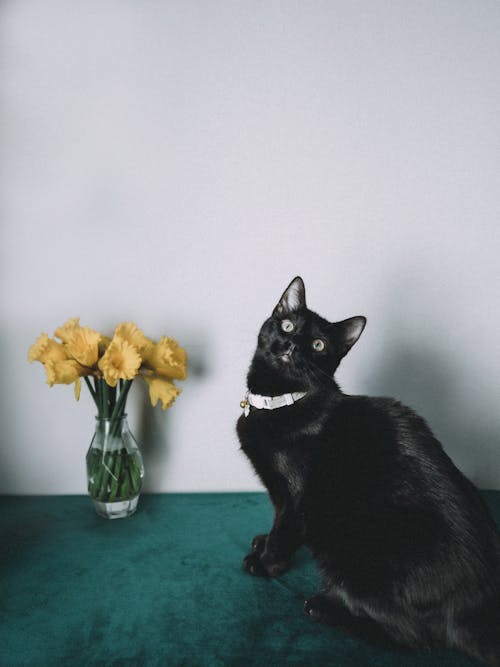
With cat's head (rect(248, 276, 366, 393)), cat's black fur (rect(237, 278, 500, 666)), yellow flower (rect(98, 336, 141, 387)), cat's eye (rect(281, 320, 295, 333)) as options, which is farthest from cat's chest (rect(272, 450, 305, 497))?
yellow flower (rect(98, 336, 141, 387))

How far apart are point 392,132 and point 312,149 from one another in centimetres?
23

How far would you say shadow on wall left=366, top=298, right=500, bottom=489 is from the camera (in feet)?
4.61

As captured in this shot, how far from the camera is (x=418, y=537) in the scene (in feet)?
2.71

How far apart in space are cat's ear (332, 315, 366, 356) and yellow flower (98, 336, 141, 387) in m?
0.47

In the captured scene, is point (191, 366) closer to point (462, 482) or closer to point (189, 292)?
point (189, 292)

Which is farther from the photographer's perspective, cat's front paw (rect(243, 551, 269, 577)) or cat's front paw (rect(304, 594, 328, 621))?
cat's front paw (rect(243, 551, 269, 577))

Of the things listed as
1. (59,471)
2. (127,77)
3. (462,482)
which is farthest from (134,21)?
(462,482)

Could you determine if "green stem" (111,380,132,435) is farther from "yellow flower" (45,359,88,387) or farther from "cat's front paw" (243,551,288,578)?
"cat's front paw" (243,551,288,578)

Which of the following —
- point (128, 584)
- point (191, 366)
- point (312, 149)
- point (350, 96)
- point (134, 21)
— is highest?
point (134, 21)

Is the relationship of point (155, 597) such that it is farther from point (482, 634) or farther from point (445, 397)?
point (445, 397)

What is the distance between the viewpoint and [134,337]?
3.94 ft

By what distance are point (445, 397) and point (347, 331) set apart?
526 mm

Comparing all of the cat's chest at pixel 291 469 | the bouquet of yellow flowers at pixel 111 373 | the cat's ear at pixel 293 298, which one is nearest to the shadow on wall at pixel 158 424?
the bouquet of yellow flowers at pixel 111 373

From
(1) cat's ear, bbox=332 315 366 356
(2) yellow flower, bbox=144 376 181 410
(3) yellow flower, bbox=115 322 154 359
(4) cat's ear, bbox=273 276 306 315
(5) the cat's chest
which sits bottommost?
(5) the cat's chest
